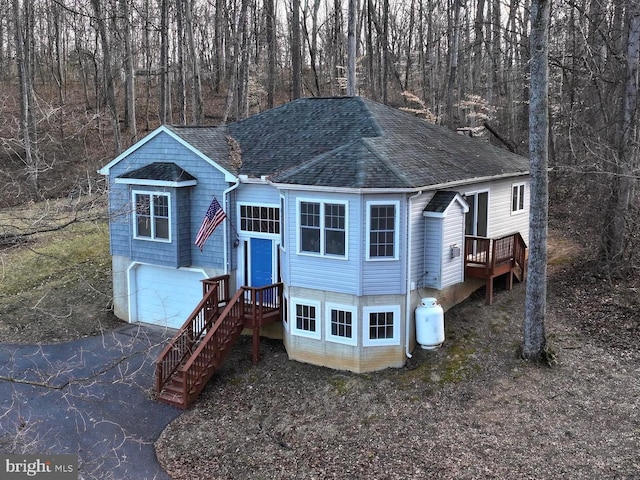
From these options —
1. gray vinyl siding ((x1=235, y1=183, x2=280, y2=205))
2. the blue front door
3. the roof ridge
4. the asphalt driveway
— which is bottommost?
the asphalt driveway

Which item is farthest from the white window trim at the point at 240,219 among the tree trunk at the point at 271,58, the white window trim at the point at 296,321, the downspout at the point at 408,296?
the tree trunk at the point at 271,58

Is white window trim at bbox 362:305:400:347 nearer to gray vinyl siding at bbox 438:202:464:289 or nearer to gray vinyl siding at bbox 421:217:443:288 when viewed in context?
gray vinyl siding at bbox 421:217:443:288

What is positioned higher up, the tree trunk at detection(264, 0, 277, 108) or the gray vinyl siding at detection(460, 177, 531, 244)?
the tree trunk at detection(264, 0, 277, 108)

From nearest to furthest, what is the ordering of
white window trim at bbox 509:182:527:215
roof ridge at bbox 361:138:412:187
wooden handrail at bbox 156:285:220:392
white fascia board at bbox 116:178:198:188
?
roof ridge at bbox 361:138:412:187
wooden handrail at bbox 156:285:220:392
white fascia board at bbox 116:178:198:188
white window trim at bbox 509:182:527:215

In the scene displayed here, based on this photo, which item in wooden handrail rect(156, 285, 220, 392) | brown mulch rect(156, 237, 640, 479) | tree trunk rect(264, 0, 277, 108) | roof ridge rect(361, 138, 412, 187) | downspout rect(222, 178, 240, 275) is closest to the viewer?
brown mulch rect(156, 237, 640, 479)

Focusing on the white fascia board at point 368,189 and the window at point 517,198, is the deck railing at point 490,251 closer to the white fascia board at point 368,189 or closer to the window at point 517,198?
the white fascia board at point 368,189

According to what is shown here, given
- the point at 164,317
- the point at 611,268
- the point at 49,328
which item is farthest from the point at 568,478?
the point at 49,328
